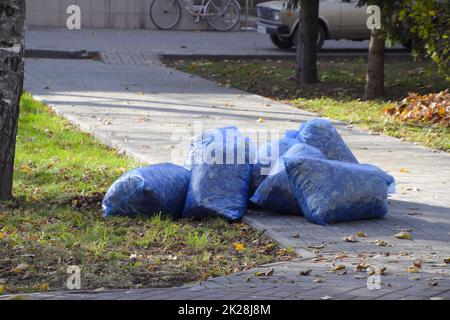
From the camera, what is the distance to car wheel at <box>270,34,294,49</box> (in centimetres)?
2590

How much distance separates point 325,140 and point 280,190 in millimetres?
919

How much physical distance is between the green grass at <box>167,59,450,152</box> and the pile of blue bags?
424 centimetres

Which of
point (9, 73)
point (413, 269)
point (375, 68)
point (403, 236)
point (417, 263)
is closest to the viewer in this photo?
point (413, 269)

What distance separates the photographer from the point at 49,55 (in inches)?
913

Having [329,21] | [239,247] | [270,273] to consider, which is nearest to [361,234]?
[239,247]

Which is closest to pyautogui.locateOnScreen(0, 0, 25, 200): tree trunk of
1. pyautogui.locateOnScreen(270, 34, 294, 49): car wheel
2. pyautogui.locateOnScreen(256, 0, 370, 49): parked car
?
pyautogui.locateOnScreen(256, 0, 370, 49): parked car

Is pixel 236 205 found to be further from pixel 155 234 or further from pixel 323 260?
pixel 323 260

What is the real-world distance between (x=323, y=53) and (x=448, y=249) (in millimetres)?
17962

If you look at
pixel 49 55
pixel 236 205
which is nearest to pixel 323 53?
pixel 49 55

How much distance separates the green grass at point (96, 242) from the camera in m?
6.96

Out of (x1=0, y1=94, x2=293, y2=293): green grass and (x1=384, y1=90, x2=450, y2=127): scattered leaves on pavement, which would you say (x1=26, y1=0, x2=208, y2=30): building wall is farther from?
(x1=0, y1=94, x2=293, y2=293): green grass

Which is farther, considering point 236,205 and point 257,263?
point 236,205

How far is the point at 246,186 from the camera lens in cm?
905

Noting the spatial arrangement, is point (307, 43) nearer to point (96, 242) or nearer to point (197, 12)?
point (96, 242)
